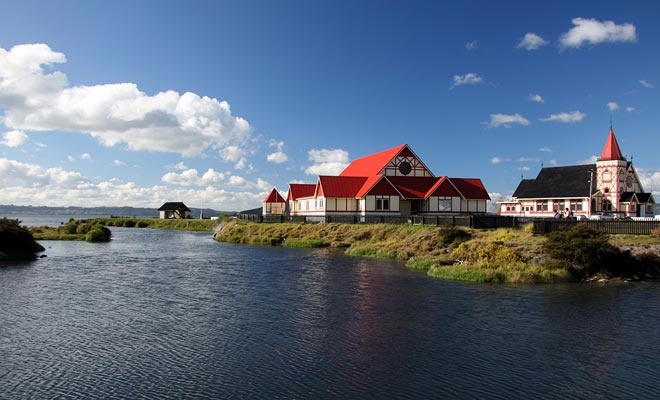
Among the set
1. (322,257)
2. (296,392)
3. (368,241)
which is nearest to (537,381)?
(296,392)

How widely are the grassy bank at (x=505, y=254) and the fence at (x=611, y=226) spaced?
119 cm

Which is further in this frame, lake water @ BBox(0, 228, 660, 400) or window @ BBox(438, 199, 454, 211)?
window @ BBox(438, 199, 454, 211)

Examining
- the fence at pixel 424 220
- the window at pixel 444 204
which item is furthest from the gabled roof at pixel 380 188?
the window at pixel 444 204

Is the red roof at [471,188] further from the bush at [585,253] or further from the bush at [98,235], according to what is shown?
the bush at [98,235]

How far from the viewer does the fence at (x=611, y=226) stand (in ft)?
103

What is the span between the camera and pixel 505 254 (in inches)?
1107

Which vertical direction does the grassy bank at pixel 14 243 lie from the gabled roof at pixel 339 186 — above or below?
below

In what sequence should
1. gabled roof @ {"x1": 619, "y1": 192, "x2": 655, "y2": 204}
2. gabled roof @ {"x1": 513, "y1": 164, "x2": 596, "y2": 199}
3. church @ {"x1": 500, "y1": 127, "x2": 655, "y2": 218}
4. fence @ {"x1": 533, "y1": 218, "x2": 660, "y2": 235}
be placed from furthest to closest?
gabled roof @ {"x1": 513, "y1": 164, "x2": 596, "y2": 199}, church @ {"x1": 500, "y1": 127, "x2": 655, "y2": 218}, gabled roof @ {"x1": 619, "y1": 192, "x2": 655, "y2": 204}, fence @ {"x1": 533, "y1": 218, "x2": 660, "y2": 235}

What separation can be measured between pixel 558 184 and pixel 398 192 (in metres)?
25.3

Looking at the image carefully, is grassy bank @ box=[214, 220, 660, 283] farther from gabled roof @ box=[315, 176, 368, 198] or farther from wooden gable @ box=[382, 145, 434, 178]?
wooden gable @ box=[382, 145, 434, 178]

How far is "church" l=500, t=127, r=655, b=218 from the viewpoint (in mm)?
60344

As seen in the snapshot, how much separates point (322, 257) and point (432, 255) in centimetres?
897

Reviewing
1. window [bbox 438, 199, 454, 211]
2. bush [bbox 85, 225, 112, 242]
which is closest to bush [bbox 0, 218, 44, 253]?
bush [bbox 85, 225, 112, 242]

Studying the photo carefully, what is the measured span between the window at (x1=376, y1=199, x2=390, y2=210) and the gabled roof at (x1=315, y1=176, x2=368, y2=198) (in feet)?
11.7
